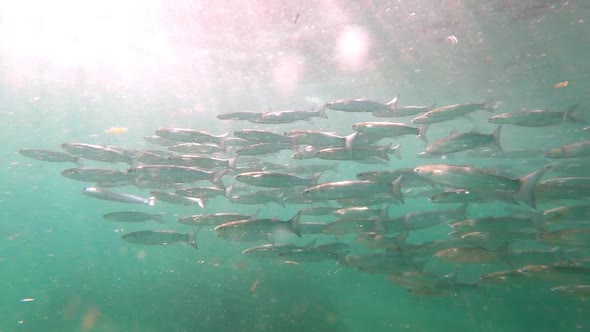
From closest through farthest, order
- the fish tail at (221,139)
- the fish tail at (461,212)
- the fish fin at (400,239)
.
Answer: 1. the fish fin at (400,239)
2. the fish tail at (461,212)
3. the fish tail at (221,139)

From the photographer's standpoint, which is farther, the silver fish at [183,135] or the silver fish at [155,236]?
the silver fish at [155,236]

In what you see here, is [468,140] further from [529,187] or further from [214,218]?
[214,218]

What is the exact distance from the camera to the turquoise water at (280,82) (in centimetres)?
1393

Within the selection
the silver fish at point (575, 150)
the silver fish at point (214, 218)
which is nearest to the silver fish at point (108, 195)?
the silver fish at point (214, 218)

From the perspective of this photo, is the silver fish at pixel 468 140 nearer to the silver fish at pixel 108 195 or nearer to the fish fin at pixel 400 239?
the fish fin at pixel 400 239

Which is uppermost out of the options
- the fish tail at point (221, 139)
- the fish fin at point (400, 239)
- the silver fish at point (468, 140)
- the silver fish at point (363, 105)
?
the silver fish at point (363, 105)

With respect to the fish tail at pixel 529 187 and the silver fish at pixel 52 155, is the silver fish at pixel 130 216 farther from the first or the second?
the fish tail at pixel 529 187

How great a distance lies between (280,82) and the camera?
76.0 ft

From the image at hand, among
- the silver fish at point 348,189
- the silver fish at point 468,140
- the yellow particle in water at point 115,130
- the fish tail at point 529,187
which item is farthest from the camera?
the yellow particle in water at point 115,130

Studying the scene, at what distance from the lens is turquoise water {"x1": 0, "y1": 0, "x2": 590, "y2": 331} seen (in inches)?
548

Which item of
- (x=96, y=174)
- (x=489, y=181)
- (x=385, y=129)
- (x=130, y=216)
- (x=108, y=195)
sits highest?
(x=385, y=129)

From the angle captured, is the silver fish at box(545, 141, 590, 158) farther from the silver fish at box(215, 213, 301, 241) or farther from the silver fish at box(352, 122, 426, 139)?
the silver fish at box(215, 213, 301, 241)

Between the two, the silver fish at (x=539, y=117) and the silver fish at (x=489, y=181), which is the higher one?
the silver fish at (x=539, y=117)

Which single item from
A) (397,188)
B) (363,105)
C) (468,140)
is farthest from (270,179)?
(468,140)
